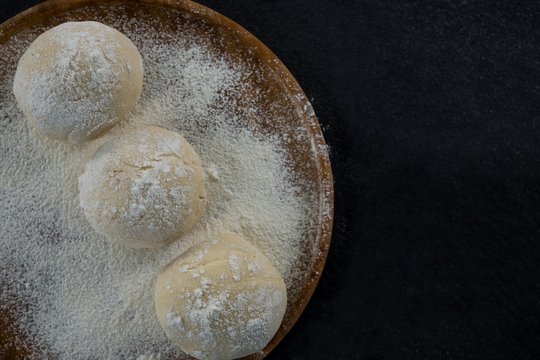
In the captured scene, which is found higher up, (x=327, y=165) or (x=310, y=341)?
(x=327, y=165)

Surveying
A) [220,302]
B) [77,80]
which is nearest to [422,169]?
[220,302]

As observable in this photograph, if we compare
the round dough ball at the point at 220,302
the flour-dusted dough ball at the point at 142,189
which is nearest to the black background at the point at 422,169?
the round dough ball at the point at 220,302

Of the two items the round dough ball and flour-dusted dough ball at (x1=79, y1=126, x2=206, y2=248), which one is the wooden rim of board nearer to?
the round dough ball

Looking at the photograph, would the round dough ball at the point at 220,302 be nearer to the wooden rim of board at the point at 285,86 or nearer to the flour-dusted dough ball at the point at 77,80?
the wooden rim of board at the point at 285,86

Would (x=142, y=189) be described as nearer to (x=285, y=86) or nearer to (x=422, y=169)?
(x=285, y=86)

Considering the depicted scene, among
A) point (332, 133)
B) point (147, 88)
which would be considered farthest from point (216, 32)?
point (332, 133)

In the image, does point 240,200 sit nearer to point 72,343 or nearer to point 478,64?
point 72,343
